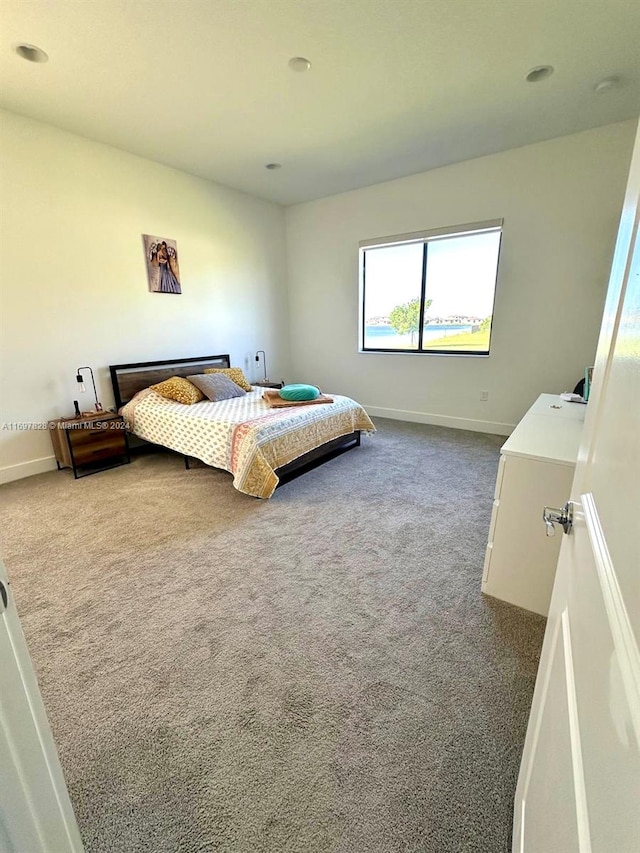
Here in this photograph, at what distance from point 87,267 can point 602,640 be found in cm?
430

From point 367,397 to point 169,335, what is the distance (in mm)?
2653

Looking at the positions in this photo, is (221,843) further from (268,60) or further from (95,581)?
(268,60)

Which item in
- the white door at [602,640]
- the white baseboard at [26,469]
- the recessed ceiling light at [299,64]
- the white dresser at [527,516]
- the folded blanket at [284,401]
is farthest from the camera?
the folded blanket at [284,401]

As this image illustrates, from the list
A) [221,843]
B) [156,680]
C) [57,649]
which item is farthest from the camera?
[57,649]

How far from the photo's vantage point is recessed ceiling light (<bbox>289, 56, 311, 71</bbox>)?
2.34 metres

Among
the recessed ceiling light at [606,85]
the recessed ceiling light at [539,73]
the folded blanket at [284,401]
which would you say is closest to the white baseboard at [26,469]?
the folded blanket at [284,401]

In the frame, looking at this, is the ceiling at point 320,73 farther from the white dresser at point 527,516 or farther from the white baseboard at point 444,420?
the white baseboard at point 444,420

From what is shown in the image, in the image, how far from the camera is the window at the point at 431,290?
161 inches

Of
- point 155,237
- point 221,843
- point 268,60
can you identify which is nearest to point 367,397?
point 155,237

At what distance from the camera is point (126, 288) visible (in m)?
3.77

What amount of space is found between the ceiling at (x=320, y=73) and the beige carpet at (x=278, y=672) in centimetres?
291

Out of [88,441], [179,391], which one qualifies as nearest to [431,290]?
[179,391]

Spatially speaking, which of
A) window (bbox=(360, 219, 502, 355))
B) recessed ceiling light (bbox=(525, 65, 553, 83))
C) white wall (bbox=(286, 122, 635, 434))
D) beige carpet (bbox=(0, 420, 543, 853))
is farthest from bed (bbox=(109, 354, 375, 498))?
recessed ceiling light (bbox=(525, 65, 553, 83))

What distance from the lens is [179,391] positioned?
3746 millimetres
